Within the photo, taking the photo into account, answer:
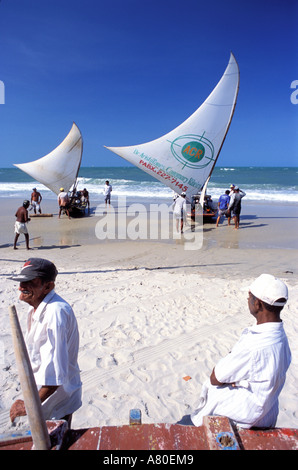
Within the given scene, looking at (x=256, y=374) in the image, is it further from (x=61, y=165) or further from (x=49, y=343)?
(x=61, y=165)

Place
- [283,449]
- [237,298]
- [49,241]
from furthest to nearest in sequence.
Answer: [49,241], [237,298], [283,449]

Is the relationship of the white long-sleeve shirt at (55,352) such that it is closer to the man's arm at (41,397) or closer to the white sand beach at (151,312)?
the man's arm at (41,397)

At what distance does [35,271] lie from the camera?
71.2 inches

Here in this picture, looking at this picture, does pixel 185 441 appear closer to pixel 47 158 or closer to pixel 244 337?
pixel 244 337

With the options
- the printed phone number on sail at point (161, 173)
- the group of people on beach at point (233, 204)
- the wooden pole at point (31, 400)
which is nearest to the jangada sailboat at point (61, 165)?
the printed phone number on sail at point (161, 173)

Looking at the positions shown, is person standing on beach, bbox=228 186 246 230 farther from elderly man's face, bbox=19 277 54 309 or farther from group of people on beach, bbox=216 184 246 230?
elderly man's face, bbox=19 277 54 309

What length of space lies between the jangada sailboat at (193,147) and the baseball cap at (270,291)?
1171 cm

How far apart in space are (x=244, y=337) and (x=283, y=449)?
0.56 m

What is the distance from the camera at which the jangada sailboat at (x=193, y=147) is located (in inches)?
507

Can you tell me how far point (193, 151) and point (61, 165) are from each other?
9005mm

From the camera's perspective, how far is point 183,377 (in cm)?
333

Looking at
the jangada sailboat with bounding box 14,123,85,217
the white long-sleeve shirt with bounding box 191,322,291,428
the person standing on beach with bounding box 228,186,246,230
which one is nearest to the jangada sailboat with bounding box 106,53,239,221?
the person standing on beach with bounding box 228,186,246,230

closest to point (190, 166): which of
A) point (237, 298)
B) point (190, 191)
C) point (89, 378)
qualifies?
point (190, 191)

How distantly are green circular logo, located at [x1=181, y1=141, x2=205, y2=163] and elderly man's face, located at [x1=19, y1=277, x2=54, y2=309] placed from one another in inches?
474
